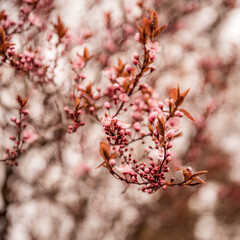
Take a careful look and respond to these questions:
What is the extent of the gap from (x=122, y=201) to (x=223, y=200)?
2.82 meters

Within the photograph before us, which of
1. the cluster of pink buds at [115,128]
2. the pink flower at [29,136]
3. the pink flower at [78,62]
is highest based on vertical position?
the pink flower at [78,62]

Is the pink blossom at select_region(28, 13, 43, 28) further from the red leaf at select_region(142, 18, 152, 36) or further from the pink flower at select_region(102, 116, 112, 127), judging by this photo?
the pink flower at select_region(102, 116, 112, 127)

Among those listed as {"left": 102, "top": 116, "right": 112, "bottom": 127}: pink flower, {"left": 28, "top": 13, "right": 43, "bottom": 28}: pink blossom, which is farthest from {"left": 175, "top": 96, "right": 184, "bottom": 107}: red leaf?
{"left": 28, "top": 13, "right": 43, "bottom": 28}: pink blossom

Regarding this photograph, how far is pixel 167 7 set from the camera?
4262mm

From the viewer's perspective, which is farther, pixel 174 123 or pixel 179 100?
pixel 174 123

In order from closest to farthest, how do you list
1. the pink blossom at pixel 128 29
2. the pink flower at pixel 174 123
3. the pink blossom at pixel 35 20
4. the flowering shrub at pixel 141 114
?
the flowering shrub at pixel 141 114, the pink flower at pixel 174 123, the pink blossom at pixel 35 20, the pink blossom at pixel 128 29

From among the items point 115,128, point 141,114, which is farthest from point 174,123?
point 141,114

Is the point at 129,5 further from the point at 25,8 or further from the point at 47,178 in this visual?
the point at 47,178

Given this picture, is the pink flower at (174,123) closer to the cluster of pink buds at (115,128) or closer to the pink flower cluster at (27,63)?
the cluster of pink buds at (115,128)

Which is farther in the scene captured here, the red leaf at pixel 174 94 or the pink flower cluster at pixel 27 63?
the pink flower cluster at pixel 27 63

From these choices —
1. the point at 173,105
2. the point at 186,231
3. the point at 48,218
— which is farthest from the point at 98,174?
the point at 186,231

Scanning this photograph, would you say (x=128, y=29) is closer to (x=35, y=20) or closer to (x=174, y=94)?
(x=35, y=20)

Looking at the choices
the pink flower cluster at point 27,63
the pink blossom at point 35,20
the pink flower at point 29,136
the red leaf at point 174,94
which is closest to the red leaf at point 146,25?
the red leaf at point 174,94

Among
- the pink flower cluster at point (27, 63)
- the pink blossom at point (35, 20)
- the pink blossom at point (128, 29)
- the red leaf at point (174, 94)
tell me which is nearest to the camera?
the red leaf at point (174, 94)
